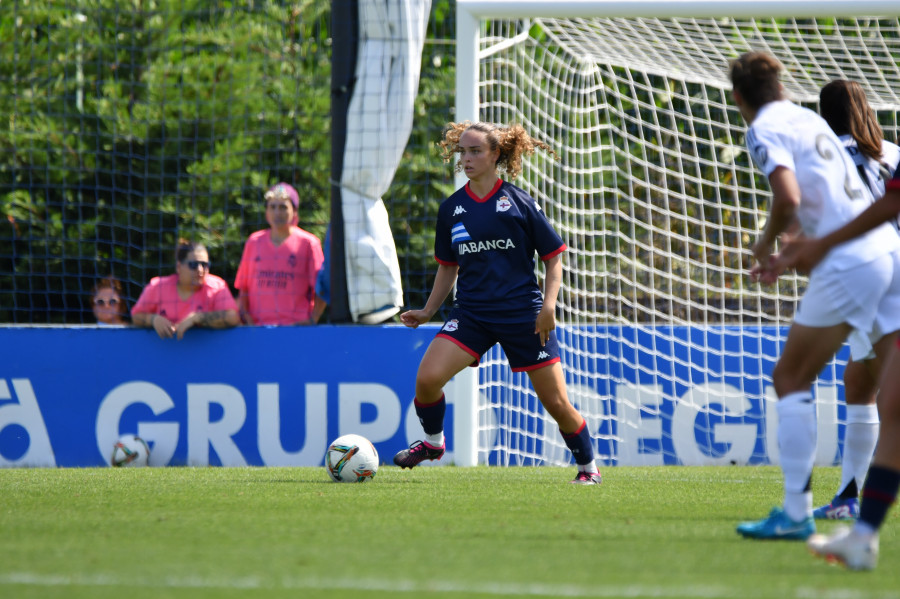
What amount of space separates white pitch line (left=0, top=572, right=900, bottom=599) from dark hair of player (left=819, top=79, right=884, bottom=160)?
2534 mm

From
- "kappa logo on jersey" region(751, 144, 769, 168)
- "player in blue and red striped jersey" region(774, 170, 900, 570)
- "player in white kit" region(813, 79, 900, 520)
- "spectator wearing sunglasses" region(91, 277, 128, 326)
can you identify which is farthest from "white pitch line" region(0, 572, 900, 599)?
"spectator wearing sunglasses" region(91, 277, 128, 326)

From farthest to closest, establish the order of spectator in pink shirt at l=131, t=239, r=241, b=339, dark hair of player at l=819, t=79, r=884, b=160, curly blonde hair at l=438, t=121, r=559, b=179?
spectator in pink shirt at l=131, t=239, r=241, b=339 → curly blonde hair at l=438, t=121, r=559, b=179 → dark hair of player at l=819, t=79, r=884, b=160

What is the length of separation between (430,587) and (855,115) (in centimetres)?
313

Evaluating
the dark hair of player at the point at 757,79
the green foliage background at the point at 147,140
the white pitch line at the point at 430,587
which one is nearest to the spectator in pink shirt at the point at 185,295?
the green foliage background at the point at 147,140

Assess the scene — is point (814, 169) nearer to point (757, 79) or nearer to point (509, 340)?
point (757, 79)

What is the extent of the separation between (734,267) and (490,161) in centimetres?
463

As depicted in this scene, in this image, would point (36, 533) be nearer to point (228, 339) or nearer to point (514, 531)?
point (514, 531)

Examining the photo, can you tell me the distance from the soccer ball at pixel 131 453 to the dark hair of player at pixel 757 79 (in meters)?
5.39

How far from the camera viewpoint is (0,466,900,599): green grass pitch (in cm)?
324

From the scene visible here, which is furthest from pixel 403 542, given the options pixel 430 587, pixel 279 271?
pixel 279 271

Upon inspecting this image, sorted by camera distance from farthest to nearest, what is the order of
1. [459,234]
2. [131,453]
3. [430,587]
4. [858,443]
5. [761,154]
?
[131,453], [459,234], [858,443], [761,154], [430,587]

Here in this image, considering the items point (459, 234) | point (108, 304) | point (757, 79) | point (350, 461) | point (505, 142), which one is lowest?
point (350, 461)

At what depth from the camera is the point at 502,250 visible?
639 centimetres

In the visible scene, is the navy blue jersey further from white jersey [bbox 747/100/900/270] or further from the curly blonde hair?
white jersey [bbox 747/100/900/270]
